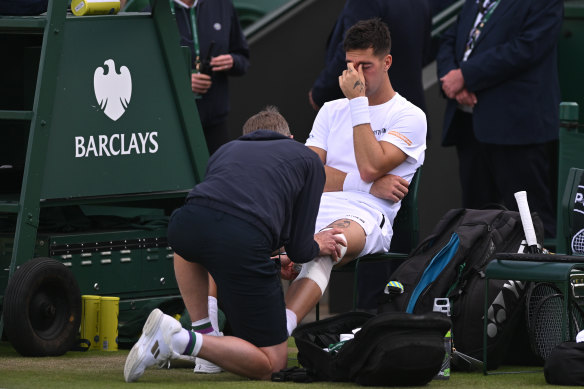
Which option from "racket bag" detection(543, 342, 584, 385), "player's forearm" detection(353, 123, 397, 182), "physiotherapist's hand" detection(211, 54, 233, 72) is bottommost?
"racket bag" detection(543, 342, 584, 385)

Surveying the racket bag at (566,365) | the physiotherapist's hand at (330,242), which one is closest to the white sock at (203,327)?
the physiotherapist's hand at (330,242)

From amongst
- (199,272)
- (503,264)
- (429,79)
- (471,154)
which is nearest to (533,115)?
(471,154)

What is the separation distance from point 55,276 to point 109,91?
41.2 inches

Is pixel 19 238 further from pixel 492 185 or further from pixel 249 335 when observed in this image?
pixel 492 185

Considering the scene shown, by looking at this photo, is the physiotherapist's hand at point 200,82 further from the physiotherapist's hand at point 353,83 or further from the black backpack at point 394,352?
the black backpack at point 394,352

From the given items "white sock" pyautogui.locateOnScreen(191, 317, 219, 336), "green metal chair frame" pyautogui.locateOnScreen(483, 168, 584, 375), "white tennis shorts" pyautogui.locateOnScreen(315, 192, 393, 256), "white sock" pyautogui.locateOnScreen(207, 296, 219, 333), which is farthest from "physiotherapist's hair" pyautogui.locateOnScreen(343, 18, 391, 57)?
"white sock" pyautogui.locateOnScreen(191, 317, 219, 336)

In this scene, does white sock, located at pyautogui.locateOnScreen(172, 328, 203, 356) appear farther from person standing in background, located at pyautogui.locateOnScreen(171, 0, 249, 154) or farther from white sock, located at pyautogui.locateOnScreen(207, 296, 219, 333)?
person standing in background, located at pyautogui.locateOnScreen(171, 0, 249, 154)

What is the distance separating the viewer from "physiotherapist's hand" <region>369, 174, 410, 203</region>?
681 cm

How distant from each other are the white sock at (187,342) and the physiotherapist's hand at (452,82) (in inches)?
130

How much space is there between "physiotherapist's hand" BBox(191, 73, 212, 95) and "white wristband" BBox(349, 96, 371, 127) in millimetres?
1951

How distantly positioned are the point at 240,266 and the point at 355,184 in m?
1.50

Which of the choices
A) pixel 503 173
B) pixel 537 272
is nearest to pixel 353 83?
pixel 537 272

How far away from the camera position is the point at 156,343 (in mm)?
5359

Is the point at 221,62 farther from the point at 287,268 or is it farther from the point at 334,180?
the point at 287,268
